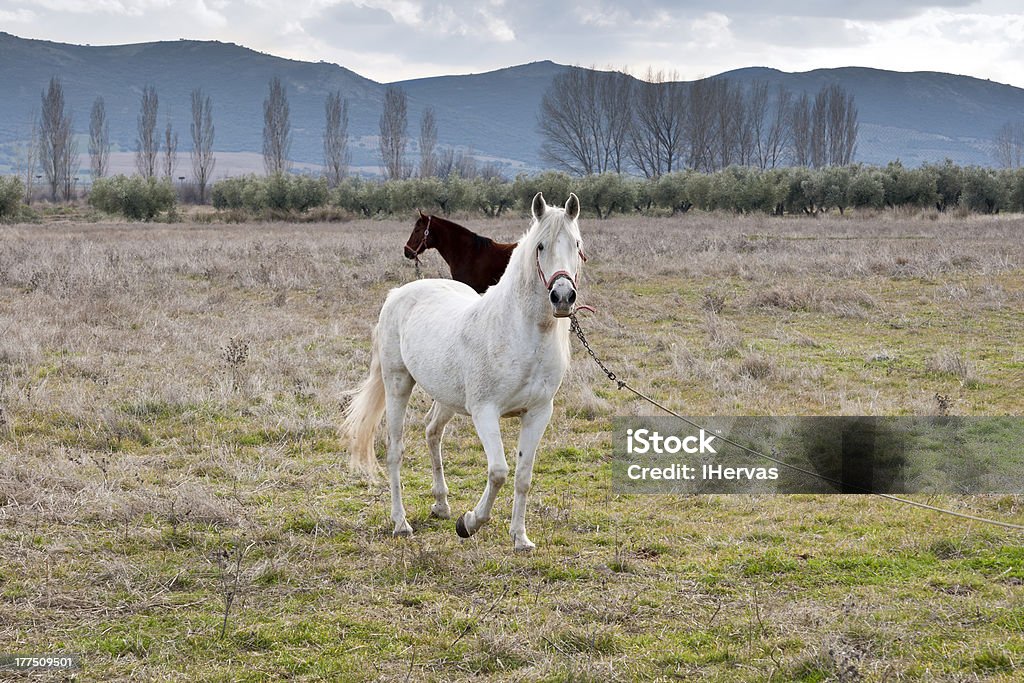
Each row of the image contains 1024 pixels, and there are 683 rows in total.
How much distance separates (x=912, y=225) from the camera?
3519cm

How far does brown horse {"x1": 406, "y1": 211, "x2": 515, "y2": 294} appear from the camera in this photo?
39.2 ft

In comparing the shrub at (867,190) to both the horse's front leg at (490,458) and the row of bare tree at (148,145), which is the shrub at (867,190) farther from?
the row of bare tree at (148,145)

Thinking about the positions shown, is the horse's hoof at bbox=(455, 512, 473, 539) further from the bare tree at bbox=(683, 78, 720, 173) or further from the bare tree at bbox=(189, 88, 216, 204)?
the bare tree at bbox=(683, 78, 720, 173)

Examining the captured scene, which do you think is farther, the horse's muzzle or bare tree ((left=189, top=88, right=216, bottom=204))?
bare tree ((left=189, top=88, right=216, bottom=204))

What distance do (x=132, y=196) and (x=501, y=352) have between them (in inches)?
1900

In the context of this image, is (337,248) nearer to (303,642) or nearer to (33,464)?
(33,464)

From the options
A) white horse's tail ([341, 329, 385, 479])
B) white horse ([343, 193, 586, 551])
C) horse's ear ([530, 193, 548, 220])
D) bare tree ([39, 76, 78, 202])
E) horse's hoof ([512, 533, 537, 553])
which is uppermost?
bare tree ([39, 76, 78, 202])

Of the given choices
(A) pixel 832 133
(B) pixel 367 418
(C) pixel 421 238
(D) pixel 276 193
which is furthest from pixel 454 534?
(A) pixel 832 133

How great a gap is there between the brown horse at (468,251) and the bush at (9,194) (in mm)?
37124

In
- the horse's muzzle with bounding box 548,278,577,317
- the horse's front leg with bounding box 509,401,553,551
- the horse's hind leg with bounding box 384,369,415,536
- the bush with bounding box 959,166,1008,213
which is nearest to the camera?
Answer: the horse's muzzle with bounding box 548,278,577,317

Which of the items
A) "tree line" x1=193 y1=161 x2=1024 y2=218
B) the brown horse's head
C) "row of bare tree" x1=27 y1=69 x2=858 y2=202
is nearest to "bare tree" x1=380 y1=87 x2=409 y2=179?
"row of bare tree" x1=27 y1=69 x2=858 y2=202

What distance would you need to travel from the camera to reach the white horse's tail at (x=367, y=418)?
6707mm

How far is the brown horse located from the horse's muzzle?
6.99 meters

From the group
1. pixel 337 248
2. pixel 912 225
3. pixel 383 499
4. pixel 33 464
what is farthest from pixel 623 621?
pixel 912 225
